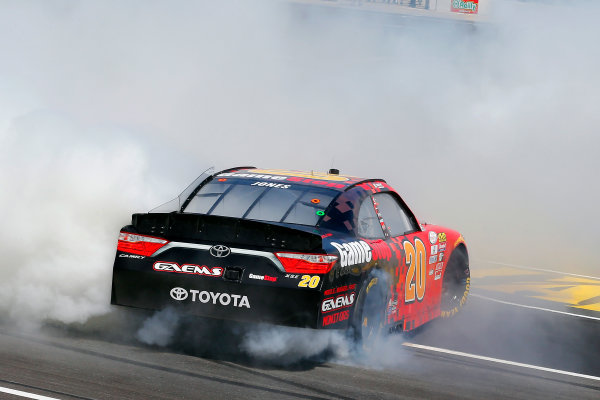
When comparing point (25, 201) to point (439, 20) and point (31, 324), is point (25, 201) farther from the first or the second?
point (439, 20)

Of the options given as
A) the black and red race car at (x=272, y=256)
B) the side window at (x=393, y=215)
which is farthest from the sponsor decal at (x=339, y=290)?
the side window at (x=393, y=215)

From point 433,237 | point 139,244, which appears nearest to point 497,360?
point 433,237

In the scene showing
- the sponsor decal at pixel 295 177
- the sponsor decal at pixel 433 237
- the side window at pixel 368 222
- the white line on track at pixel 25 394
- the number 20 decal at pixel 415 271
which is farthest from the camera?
the sponsor decal at pixel 433 237

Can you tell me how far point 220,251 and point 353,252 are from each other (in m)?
0.92

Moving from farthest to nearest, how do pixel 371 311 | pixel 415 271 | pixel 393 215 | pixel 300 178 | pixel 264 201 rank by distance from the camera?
pixel 393 215
pixel 415 271
pixel 300 178
pixel 264 201
pixel 371 311

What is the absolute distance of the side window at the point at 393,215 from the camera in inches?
310

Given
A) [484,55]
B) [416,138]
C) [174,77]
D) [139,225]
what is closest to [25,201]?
[139,225]

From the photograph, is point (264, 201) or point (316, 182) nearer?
point (264, 201)

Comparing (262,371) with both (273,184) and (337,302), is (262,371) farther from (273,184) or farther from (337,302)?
(273,184)

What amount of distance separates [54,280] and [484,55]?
56.7ft

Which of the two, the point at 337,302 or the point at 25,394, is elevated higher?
the point at 337,302

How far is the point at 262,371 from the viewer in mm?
6258

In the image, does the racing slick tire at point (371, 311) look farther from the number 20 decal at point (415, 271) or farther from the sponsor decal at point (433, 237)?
the sponsor decal at point (433, 237)

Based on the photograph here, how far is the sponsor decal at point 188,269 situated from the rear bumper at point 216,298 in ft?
0.11
